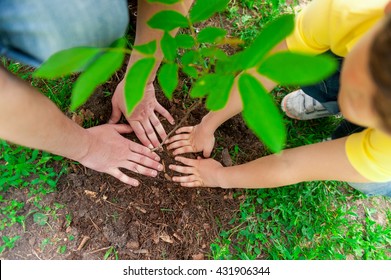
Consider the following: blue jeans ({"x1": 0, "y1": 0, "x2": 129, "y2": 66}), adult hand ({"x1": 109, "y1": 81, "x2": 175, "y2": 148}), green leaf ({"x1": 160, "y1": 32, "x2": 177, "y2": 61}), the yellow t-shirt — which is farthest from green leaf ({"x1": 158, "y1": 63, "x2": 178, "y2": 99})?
adult hand ({"x1": 109, "y1": 81, "x2": 175, "y2": 148})

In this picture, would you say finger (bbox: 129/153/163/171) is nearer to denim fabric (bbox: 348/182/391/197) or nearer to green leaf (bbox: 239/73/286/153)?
denim fabric (bbox: 348/182/391/197)

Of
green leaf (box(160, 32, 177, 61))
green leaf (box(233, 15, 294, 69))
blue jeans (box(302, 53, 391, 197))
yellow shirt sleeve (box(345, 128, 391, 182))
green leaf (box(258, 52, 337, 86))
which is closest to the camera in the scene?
green leaf (box(258, 52, 337, 86))

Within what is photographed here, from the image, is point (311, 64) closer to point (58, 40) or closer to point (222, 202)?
point (58, 40)

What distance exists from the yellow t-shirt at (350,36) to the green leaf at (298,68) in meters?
0.48

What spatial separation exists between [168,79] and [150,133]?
0.79 metres

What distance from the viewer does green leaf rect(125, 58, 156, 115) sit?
0.58 meters

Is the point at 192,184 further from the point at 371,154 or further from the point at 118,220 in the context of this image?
the point at 371,154

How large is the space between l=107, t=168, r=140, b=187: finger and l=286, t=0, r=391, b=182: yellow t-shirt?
693 mm

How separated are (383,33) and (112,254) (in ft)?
3.77

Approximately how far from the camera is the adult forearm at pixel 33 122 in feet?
2.83

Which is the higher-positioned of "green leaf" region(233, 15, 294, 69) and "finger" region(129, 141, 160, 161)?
"green leaf" region(233, 15, 294, 69)

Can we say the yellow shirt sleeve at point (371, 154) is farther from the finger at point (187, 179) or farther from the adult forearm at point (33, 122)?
the adult forearm at point (33, 122)

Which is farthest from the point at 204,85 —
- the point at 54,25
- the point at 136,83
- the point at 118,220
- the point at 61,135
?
the point at 118,220

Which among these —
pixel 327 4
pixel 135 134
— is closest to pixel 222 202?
pixel 135 134
